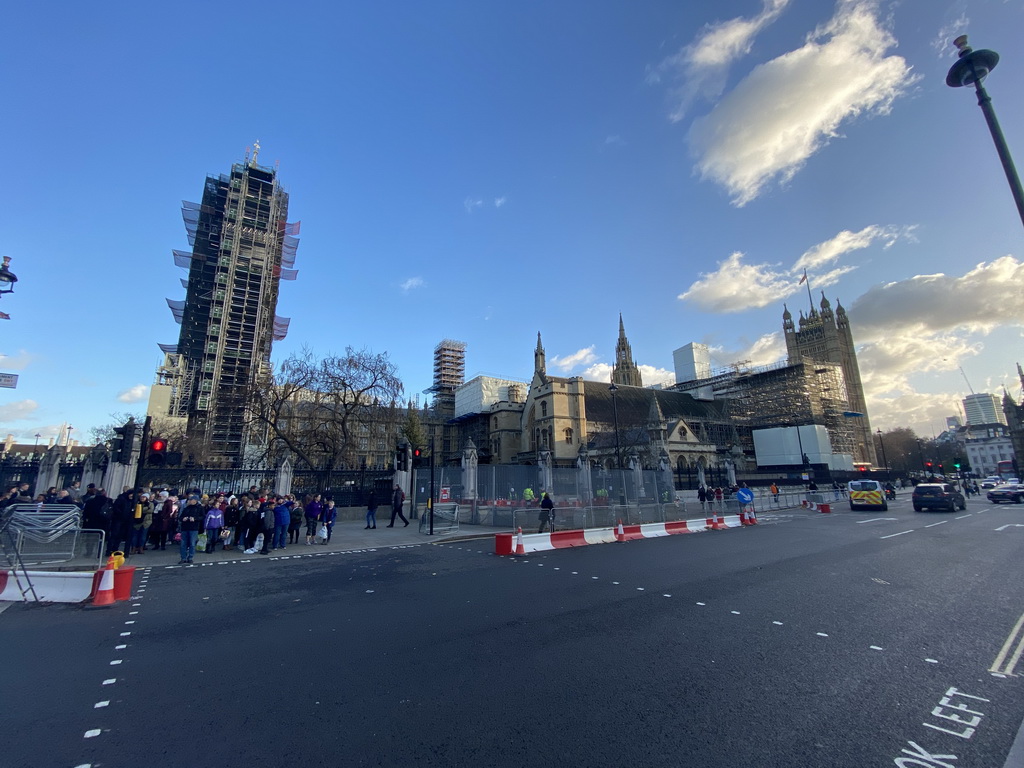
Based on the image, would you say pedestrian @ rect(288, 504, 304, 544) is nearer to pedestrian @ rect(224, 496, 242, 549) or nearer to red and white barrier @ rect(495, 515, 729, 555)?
pedestrian @ rect(224, 496, 242, 549)

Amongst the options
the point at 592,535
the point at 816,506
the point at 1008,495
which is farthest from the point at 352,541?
the point at 1008,495

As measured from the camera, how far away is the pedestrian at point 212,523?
13.4 meters

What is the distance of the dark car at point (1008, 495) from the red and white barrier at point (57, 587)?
46.0 meters

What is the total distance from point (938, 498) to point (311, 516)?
31.0 metres

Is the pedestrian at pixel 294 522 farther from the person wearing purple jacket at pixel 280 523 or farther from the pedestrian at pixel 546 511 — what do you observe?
the pedestrian at pixel 546 511

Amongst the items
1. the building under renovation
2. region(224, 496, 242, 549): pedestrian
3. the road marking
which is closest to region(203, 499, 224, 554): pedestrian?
region(224, 496, 242, 549): pedestrian

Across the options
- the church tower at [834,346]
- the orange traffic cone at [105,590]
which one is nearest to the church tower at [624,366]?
the church tower at [834,346]

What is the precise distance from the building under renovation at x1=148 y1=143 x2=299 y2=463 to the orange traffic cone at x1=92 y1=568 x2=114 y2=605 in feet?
160

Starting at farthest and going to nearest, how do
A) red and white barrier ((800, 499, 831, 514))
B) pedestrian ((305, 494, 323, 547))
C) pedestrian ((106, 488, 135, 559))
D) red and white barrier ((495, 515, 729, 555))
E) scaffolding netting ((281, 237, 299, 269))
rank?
scaffolding netting ((281, 237, 299, 269)), red and white barrier ((800, 499, 831, 514)), pedestrian ((305, 494, 323, 547)), red and white barrier ((495, 515, 729, 555)), pedestrian ((106, 488, 135, 559))

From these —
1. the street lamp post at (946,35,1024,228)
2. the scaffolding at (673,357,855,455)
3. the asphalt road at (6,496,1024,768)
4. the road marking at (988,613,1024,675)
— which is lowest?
the road marking at (988,613,1024,675)

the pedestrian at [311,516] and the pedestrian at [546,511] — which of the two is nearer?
the pedestrian at [311,516]

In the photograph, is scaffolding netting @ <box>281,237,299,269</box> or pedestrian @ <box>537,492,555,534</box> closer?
pedestrian @ <box>537,492,555,534</box>

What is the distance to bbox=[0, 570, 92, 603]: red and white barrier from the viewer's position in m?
8.46

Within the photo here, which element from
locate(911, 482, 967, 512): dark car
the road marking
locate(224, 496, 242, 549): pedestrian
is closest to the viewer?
the road marking
